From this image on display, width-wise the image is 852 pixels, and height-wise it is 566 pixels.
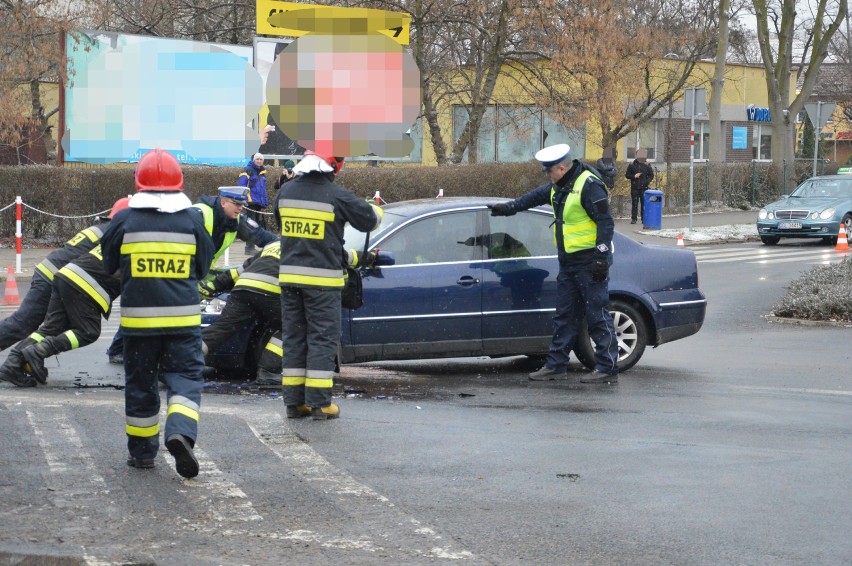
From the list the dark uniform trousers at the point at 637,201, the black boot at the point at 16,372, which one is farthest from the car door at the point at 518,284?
the dark uniform trousers at the point at 637,201

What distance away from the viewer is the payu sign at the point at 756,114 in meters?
55.5

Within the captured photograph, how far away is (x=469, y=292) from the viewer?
976 cm

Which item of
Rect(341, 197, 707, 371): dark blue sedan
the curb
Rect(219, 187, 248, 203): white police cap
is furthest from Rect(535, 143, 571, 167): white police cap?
the curb

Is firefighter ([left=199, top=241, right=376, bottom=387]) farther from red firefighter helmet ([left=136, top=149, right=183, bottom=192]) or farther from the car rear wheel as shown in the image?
red firefighter helmet ([left=136, top=149, right=183, bottom=192])

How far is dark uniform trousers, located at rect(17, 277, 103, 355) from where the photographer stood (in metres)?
9.15

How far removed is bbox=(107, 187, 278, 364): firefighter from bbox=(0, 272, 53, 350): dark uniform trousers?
3.91 feet

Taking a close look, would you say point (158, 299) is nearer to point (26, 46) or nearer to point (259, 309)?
point (259, 309)

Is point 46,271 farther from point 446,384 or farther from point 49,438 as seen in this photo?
point 446,384

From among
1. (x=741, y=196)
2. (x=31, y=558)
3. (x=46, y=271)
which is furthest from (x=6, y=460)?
(x=741, y=196)

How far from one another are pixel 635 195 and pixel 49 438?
25.3m

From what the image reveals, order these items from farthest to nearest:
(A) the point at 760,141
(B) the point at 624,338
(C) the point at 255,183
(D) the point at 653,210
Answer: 1. (A) the point at 760,141
2. (D) the point at 653,210
3. (C) the point at 255,183
4. (B) the point at 624,338

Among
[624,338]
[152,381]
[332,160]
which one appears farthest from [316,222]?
[624,338]

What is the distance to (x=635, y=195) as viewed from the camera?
102ft

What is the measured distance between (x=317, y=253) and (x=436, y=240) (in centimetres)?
218
